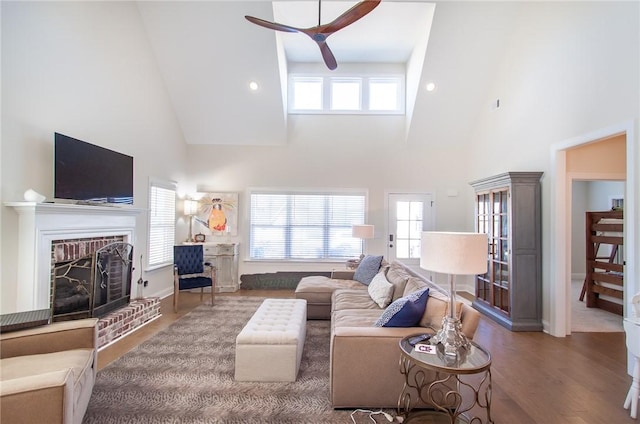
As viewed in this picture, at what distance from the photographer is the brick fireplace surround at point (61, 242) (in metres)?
2.81

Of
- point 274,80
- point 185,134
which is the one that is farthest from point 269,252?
point 274,80

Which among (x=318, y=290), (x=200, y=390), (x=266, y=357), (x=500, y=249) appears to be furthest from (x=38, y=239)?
(x=500, y=249)

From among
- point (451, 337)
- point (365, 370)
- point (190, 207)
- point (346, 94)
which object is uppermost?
point (346, 94)

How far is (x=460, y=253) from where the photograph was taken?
198 cm

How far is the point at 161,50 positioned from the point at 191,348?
453 cm

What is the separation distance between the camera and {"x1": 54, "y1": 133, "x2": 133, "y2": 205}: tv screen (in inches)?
124

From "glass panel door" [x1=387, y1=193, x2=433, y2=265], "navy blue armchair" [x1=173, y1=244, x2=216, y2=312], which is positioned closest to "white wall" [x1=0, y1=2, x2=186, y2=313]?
"navy blue armchair" [x1=173, y1=244, x2=216, y2=312]

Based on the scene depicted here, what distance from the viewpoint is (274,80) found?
17.6 feet

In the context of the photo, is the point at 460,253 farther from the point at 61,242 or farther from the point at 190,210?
the point at 190,210

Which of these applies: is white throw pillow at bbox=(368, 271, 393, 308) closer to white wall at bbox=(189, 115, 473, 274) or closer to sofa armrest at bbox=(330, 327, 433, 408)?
sofa armrest at bbox=(330, 327, 433, 408)

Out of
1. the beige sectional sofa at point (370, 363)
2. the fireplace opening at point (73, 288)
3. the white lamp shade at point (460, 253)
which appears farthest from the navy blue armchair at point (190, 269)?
the white lamp shade at point (460, 253)

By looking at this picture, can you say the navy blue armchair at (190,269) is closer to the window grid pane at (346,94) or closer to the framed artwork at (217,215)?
the framed artwork at (217,215)

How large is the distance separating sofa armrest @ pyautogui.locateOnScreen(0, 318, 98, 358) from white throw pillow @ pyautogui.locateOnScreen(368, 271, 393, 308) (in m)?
2.58

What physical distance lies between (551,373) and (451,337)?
5.62 ft
